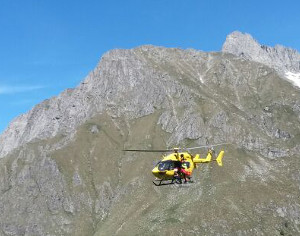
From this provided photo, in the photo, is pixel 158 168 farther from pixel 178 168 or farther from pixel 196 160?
pixel 196 160

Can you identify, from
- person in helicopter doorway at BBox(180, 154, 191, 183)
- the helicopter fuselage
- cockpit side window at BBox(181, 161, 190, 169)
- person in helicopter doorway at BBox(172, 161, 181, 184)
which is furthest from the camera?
cockpit side window at BBox(181, 161, 190, 169)

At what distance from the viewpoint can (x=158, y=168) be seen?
252 feet

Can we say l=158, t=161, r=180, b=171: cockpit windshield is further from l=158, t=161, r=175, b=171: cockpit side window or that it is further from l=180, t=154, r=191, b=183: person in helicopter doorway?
l=180, t=154, r=191, b=183: person in helicopter doorway

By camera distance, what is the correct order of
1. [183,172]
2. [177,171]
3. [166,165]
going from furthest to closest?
[183,172] < [177,171] < [166,165]

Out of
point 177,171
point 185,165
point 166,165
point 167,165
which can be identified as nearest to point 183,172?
point 177,171

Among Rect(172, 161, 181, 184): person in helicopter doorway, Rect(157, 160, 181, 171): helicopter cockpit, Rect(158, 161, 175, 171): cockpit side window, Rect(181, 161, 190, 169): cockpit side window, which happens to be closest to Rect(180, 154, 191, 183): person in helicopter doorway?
Rect(181, 161, 190, 169): cockpit side window

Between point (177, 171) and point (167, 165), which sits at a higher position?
point (167, 165)

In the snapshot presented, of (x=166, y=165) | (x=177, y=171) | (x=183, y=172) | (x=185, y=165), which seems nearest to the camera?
(x=166, y=165)

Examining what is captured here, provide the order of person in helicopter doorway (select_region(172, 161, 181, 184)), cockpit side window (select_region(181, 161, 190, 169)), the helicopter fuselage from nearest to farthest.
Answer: the helicopter fuselage, person in helicopter doorway (select_region(172, 161, 181, 184)), cockpit side window (select_region(181, 161, 190, 169))

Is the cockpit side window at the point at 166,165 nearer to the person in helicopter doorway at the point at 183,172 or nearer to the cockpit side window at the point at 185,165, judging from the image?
the person in helicopter doorway at the point at 183,172

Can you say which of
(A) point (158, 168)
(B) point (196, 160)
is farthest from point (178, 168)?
(B) point (196, 160)

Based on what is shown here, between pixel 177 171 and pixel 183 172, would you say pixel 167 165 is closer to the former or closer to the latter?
pixel 177 171

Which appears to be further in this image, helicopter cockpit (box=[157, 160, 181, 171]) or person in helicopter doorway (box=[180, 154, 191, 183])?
person in helicopter doorway (box=[180, 154, 191, 183])

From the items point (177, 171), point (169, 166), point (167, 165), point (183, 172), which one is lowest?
point (183, 172)
